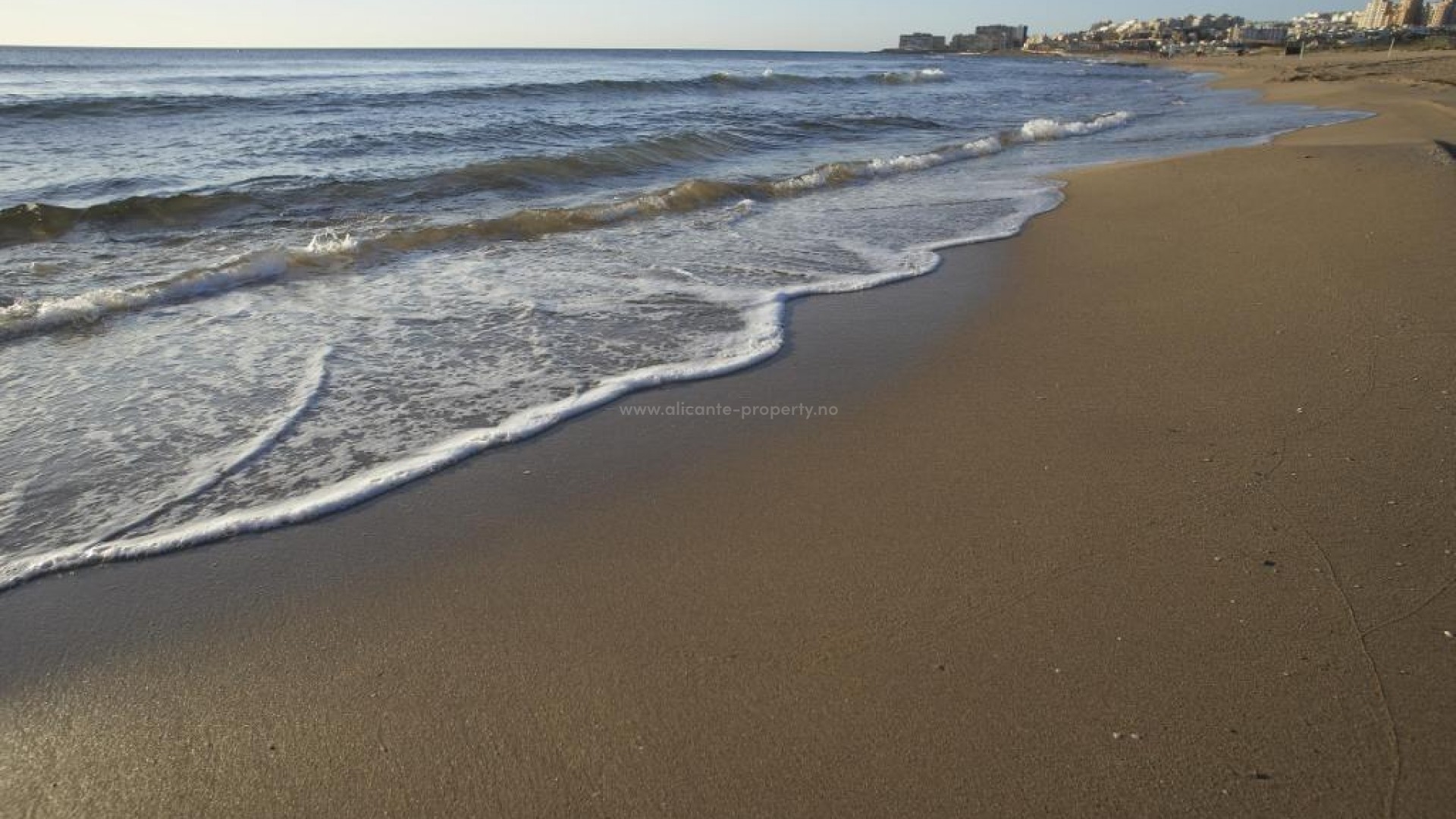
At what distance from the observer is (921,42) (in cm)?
13075

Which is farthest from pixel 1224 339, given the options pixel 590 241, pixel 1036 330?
pixel 590 241

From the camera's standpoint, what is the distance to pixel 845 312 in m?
5.07

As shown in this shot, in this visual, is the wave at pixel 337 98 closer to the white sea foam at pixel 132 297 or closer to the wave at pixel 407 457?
the white sea foam at pixel 132 297

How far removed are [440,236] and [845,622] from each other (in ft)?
20.6

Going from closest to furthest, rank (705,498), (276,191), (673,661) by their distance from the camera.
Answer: (673,661), (705,498), (276,191)

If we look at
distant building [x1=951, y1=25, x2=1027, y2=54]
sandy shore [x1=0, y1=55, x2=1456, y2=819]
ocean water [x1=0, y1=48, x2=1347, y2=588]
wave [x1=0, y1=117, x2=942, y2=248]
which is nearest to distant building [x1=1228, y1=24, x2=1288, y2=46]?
distant building [x1=951, y1=25, x2=1027, y2=54]

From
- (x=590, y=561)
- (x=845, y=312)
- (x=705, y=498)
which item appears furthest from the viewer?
(x=845, y=312)

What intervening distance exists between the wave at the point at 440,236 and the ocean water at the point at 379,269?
3 centimetres

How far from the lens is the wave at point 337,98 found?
16062mm

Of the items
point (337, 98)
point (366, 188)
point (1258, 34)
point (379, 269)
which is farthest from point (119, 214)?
point (1258, 34)

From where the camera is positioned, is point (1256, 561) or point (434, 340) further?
point (434, 340)

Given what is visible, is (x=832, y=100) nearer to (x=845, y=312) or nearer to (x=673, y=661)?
(x=845, y=312)

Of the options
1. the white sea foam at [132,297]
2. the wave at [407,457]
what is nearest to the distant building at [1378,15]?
the wave at [407,457]

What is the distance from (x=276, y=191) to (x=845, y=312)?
24.8ft
